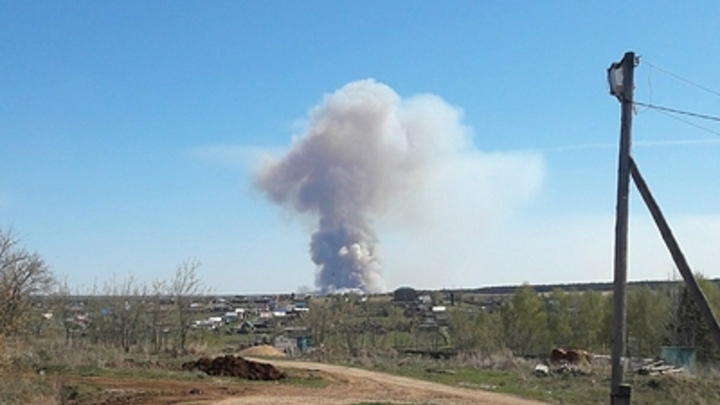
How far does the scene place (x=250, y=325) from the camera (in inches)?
3044

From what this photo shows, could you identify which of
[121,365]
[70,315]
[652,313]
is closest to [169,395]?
[121,365]

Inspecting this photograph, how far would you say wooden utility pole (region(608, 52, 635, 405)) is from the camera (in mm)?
12266

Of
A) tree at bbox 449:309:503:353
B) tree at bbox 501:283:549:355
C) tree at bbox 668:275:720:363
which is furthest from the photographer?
tree at bbox 501:283:549:355

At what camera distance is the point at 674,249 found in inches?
493

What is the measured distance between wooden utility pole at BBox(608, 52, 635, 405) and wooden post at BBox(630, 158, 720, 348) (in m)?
0.21

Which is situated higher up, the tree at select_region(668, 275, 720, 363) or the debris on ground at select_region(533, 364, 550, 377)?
the tree at select_region(668, 275, 720, 363)

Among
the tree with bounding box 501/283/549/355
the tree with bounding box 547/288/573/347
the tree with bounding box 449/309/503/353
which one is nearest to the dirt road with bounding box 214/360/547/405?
the tree with bounding box 449/309/503/353

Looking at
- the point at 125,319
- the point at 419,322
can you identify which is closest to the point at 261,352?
the point at 125,319

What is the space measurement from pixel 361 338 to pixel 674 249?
48373 mm

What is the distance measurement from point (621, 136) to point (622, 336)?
3019mm

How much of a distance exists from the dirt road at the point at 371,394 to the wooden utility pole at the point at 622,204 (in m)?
10.5

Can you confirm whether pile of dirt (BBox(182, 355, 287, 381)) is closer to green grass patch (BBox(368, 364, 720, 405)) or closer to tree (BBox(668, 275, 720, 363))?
green grass patch (BBox(368, 364, 720, 405))

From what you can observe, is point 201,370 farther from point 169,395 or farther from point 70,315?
point 70,315

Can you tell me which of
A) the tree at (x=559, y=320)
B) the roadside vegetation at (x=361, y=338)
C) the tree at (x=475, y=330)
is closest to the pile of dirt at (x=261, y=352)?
the roadside vegetation at (x=361, y=338)
